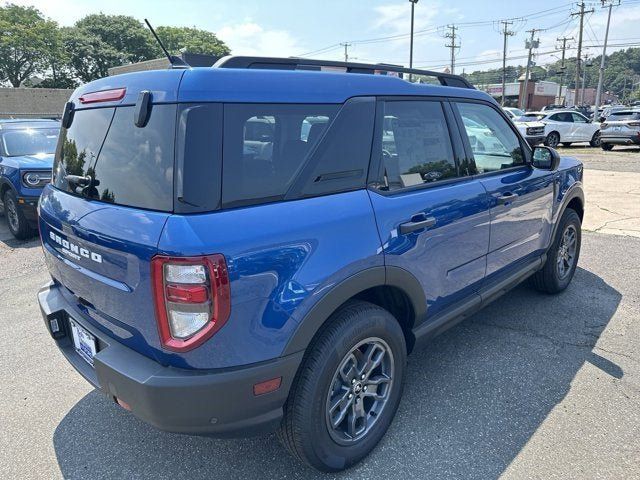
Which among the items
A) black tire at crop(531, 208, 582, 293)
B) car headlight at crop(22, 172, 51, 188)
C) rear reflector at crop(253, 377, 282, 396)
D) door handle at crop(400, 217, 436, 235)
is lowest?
black tire at crop(531, 208, 582, 293)

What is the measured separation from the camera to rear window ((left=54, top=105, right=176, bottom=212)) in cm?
180

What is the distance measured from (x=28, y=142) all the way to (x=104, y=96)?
22.0ft

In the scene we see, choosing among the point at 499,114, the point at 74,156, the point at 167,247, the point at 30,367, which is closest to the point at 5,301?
the point at 30,367

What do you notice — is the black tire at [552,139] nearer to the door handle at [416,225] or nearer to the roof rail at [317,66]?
the roof rail at [317,66]

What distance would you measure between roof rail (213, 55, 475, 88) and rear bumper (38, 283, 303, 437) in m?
1.32

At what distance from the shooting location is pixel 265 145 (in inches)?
77.4

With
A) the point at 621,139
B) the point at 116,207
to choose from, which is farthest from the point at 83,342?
the point at 621,139

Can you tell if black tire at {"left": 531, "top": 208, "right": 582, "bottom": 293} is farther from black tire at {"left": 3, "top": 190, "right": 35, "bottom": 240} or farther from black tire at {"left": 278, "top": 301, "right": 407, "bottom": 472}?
black tire at {"left": 3, "top": 190, "right": 35, "bottom": 240}

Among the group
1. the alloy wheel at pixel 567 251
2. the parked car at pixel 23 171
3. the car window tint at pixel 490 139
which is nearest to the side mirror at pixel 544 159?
the car window tint at pixel 490 139

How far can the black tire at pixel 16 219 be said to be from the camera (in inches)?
258

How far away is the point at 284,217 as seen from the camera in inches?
74.1

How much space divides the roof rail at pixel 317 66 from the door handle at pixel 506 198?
0.86 meters

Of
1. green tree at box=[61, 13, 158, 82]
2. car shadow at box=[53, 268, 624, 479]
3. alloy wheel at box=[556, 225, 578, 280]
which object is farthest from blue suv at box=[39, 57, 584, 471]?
green tree at box=[61, 13, 158, 82]

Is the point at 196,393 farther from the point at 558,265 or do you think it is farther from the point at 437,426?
the point at 558,265
